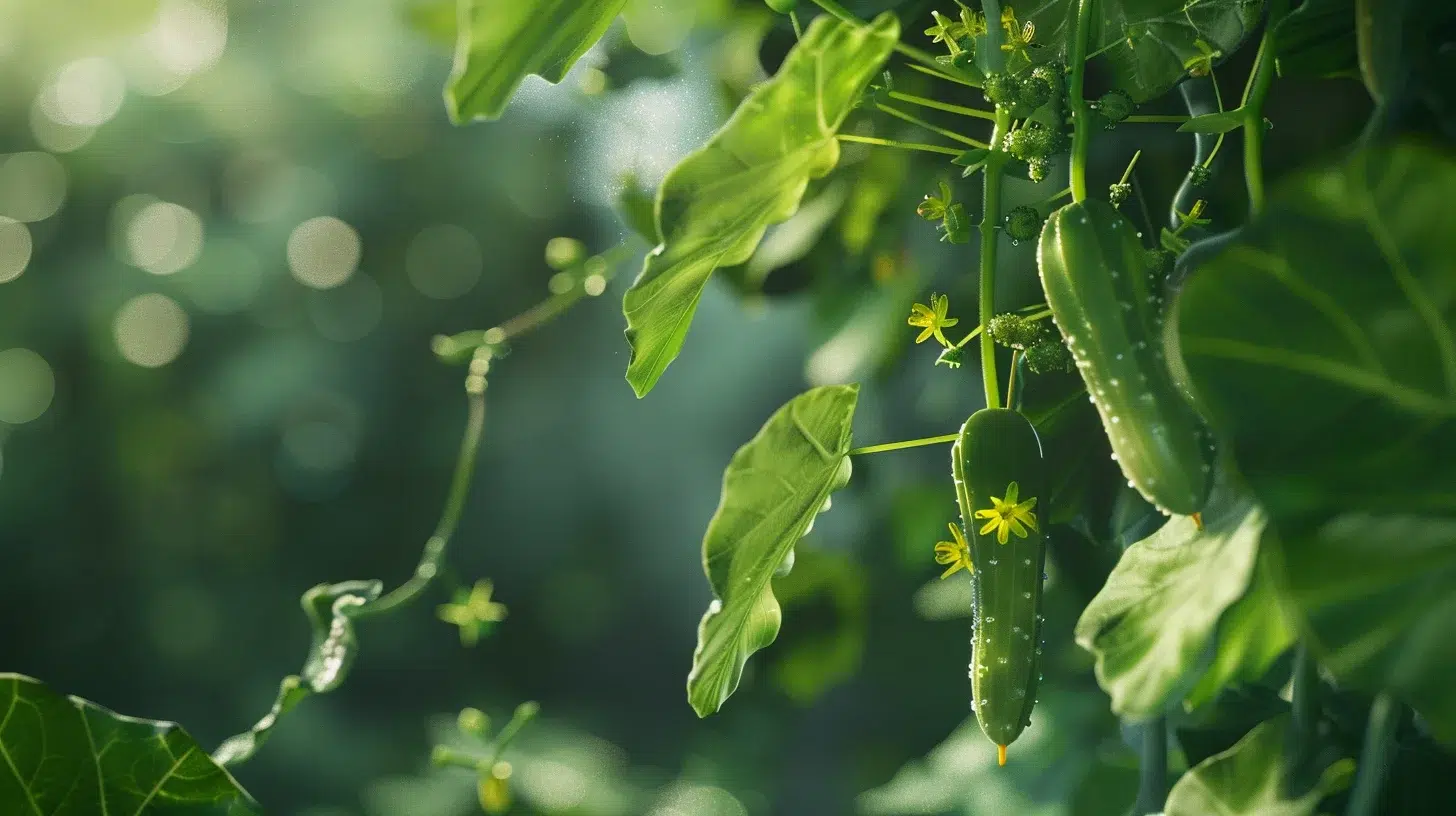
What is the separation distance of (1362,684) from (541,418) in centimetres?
184

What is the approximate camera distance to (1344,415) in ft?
0.80

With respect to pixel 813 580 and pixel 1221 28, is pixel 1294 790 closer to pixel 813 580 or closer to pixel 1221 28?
pixel 1221 28

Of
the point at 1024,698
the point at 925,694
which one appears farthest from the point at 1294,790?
the point at 925,694

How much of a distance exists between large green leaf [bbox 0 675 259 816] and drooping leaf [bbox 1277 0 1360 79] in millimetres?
457

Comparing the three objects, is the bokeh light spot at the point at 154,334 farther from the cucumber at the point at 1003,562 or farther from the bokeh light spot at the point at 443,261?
the cucumber at the point at 1003,562

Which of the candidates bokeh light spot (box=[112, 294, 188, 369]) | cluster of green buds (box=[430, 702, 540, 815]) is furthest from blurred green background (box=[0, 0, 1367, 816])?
cluster of green buds (box=[430, 702, 540, 815])

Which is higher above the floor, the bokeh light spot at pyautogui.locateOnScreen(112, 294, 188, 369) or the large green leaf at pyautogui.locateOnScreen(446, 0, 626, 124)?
the large green leaf at pyautogui.locateOnScreen(446, 0, 626, 124)

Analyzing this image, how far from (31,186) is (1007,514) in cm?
258

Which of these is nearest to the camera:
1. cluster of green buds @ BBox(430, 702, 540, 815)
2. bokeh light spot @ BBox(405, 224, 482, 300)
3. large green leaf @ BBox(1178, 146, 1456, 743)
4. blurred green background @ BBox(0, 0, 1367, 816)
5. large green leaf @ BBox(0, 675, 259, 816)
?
large green leaf @ BBox(1178, 146, 1456, 743)

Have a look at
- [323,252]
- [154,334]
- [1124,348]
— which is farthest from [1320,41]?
[154,334]

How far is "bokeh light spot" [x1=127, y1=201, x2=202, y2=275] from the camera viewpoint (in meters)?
2.29

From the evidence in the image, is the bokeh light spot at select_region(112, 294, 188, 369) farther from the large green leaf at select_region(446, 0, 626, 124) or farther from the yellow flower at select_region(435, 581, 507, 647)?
the large green leaf at select_region(446, 0, 626, 124)

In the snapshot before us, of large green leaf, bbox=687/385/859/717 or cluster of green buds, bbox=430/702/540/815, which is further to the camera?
cluster of green buds, bbox=430/702/540/815

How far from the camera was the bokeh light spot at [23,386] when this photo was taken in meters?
2.30
